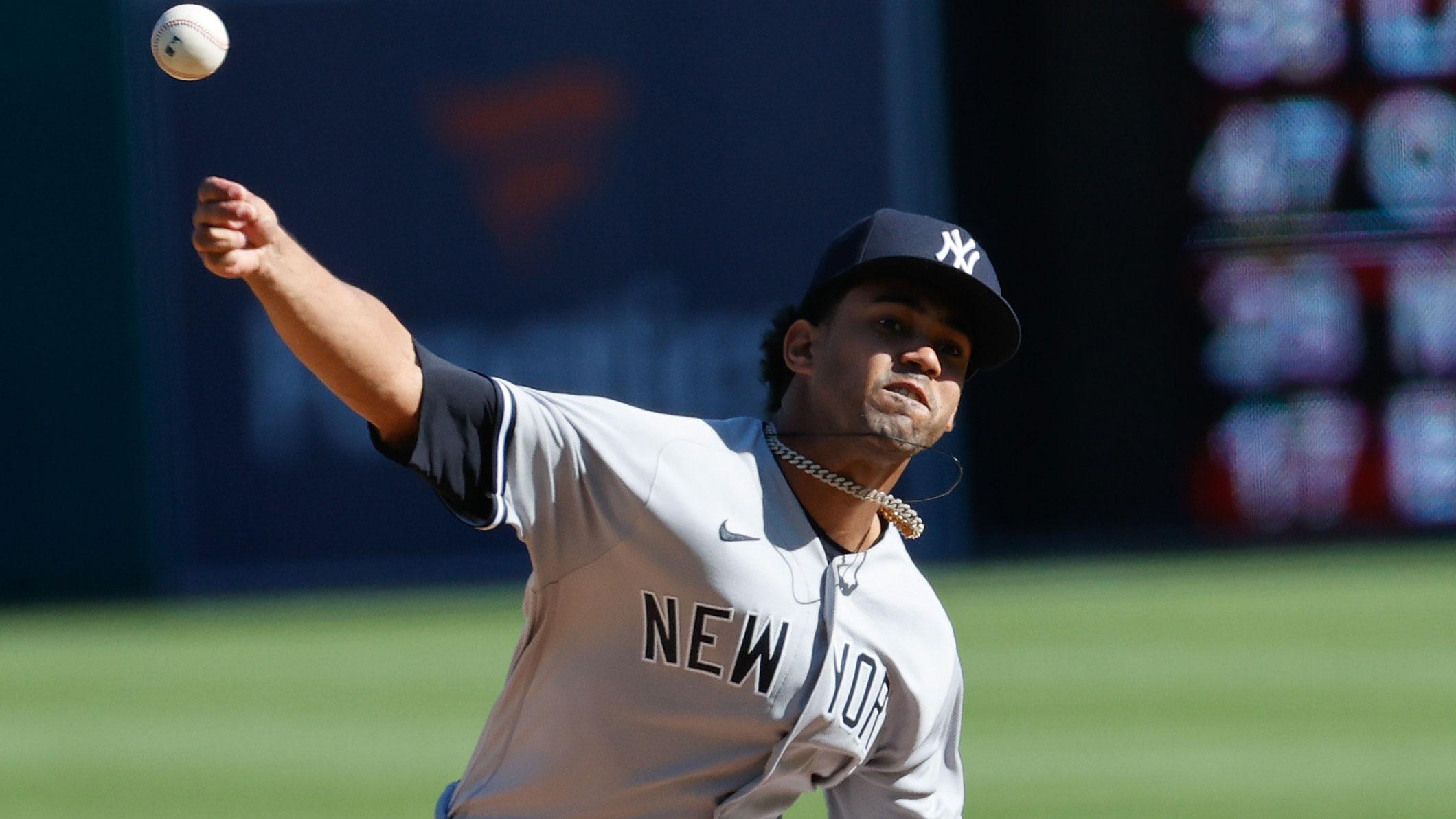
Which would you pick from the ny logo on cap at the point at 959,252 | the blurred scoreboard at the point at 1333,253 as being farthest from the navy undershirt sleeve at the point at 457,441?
the blurred scoreboard at the point at 1333,253

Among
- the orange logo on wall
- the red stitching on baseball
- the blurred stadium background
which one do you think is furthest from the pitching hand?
the orange logo on wall

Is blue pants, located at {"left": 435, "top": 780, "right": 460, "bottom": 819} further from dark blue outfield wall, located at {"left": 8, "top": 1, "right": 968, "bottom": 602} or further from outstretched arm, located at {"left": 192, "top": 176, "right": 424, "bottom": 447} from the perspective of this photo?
dark blue outfield wall, located at {"left": 8, "top": 1, "right": 968, "bottom": 602}

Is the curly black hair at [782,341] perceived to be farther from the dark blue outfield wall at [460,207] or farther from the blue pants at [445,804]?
the dark blue outfield wall at [460,207]

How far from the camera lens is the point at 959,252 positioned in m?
3.19

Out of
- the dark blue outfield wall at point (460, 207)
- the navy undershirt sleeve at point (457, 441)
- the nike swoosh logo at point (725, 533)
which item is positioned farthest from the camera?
the dark blue outfield wall at point (460, 207)

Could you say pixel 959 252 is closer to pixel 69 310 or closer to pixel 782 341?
pixel 782 341

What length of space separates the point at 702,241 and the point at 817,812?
6.03 m

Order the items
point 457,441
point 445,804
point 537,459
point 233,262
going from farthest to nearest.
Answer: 1. point 445,804
2. point 537,459
3. point 457,441
4. point 233,262

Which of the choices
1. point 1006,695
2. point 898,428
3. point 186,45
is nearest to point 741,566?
point 898,428

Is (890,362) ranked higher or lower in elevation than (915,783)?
higher

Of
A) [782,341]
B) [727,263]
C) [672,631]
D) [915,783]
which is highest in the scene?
[782,341]

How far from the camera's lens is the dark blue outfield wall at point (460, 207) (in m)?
11.8

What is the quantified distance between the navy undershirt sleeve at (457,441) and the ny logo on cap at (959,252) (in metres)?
0.78

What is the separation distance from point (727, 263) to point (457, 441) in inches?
357
